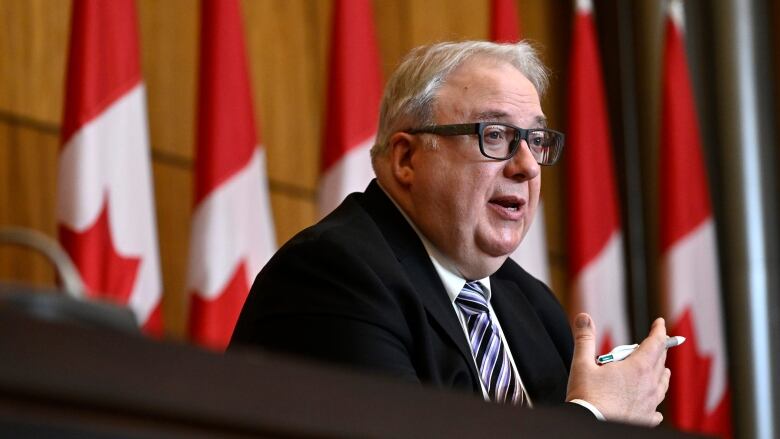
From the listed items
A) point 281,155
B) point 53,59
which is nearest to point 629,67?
point 281,155

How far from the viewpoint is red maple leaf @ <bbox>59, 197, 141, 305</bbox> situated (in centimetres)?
376

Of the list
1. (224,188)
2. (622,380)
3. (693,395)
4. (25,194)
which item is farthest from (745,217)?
(622,380)

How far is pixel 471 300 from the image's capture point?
8.45 ft

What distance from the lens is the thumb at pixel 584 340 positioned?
7.30ft

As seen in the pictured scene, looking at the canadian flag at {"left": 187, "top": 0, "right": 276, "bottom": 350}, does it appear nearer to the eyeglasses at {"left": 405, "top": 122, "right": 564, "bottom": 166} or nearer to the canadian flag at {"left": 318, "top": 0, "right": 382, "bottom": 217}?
the canadian flag at {"left": 318, "top": 0, "right": 382, "bottom": 217}

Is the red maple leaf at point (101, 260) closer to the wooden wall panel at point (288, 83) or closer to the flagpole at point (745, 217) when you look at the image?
the wooden wall panel at point (288, 83)

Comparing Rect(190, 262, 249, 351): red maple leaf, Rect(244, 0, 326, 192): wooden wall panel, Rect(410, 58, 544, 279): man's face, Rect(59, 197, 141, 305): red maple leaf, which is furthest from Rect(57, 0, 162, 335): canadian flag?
Rect(410, 58, 544, 279): man's face

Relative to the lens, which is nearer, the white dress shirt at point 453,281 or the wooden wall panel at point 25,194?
the white dress shirt at point 453,281

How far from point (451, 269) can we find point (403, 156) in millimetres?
288

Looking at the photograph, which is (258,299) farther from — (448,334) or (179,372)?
(179,372)

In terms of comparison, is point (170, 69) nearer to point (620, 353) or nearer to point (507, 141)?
point (507, 141)

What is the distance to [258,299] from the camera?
228 centimetres

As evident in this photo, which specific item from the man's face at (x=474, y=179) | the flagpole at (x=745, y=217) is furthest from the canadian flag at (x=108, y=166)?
the flagpole at (x=745, y=217)

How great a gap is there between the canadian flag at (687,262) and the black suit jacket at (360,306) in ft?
10.8
